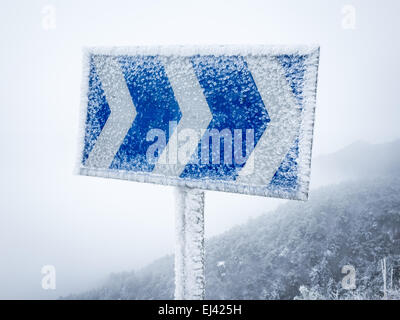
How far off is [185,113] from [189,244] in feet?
2.42

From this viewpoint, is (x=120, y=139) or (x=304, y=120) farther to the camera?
(x=120, y=139)

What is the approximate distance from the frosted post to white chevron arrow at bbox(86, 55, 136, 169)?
1.40 feet

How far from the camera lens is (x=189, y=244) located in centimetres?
142

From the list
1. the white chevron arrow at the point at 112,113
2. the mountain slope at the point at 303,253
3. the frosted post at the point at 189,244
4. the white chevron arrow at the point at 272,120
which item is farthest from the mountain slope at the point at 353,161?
the white chevron arrow at the point at 112,113

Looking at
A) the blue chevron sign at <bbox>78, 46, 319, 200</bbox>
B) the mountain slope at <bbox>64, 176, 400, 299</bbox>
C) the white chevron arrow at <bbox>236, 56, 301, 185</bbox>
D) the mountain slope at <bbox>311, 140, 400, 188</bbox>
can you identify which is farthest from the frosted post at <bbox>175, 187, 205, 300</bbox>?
the mountain slope at <bbox>311, 140, 400, 188</bbox>

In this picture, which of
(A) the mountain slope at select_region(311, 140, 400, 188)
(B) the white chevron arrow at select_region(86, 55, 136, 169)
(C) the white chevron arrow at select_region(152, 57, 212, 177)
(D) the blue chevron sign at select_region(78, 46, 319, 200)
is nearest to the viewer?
(D) the blue chevron sign at select_region(78, 46, 319, 200)

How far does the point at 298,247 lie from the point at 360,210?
5.30ft

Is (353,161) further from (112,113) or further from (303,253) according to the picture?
(112,113)

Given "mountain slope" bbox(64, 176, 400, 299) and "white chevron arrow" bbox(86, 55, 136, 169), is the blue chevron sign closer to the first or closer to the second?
"white chevron arrow" bbox(86, 55, 136, 169)

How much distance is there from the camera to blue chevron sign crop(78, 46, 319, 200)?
1.03m
